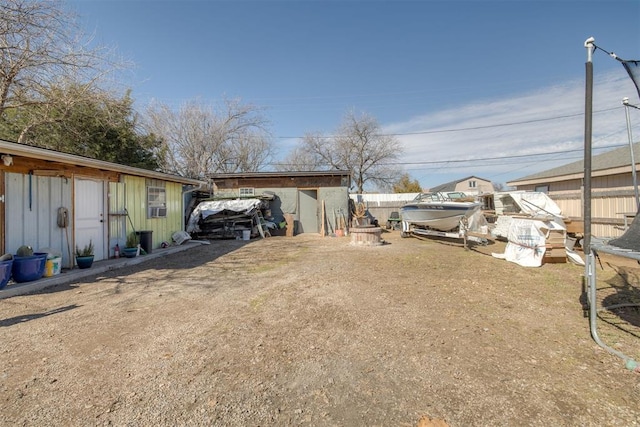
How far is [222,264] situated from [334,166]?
26340mm

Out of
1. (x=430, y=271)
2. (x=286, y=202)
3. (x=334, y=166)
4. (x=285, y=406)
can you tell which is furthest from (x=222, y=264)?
(x=334, y=166)

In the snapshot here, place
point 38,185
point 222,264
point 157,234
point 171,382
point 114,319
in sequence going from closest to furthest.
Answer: point 171,382
point 114,319
point 38,185
point 222,264
point 157,234

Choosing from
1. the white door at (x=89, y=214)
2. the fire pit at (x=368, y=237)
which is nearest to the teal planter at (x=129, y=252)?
the white door at (x=89, y=214)

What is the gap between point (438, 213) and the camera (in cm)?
981

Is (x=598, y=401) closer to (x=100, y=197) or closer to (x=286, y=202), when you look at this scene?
(x=100, y=197)

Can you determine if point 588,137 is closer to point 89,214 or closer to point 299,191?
point 89,214

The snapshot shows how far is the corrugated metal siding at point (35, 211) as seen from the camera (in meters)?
5.32

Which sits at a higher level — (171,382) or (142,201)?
(142,201)

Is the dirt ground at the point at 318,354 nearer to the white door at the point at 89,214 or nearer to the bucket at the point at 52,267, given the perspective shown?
the bucket at the point at 52,267

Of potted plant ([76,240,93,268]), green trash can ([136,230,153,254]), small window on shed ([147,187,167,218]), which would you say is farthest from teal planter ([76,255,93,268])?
small window on shed ([147,187,167,218])

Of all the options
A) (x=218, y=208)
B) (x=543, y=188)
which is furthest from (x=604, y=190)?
(x=218, y=208)

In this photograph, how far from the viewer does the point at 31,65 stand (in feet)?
28.1

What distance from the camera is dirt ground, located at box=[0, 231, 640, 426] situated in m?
2.00

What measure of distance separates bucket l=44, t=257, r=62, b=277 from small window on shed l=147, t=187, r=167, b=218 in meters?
3.60
